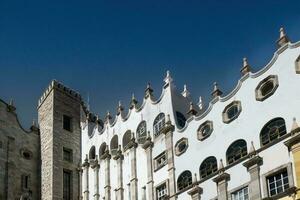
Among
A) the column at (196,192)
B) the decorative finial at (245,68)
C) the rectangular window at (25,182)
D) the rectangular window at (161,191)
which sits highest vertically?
the decorative finial at (245,68)

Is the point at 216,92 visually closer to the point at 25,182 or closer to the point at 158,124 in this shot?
the point at 158,124

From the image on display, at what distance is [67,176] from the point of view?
203 ft

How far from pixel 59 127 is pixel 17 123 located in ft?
14.0

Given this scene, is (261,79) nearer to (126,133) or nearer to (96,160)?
(126,133)

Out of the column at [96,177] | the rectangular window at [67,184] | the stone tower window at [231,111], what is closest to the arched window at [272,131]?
the stone tower window at [231,111]

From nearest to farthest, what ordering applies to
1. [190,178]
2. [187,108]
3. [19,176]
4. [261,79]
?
1. [261,79]
2. [190,178]
3. [187,108]
4. [19,176]

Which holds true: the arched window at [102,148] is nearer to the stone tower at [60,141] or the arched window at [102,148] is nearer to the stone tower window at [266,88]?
the stone tower at [60,141]

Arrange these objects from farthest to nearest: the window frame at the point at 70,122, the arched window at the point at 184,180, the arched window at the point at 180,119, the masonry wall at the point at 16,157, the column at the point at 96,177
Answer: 1. the window frame at the point at 70,122
2. the masonry wall at the point at 16,157
3. the column at the point at 96,177
4. the arched window at the point at 180,119
5. the arched window at the point at 184,180

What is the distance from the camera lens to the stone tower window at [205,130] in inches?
1893

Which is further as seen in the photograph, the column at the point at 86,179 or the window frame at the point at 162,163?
the column at the point at 86,179

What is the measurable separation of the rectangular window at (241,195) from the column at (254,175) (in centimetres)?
66

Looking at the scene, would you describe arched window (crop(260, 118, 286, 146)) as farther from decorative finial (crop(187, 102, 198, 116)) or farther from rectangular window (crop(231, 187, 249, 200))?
decorative finial (crop(187, 102, 198, 116))

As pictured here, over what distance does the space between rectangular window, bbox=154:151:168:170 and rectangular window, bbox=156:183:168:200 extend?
5.59 feet

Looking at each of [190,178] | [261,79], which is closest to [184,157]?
Answer: [190,178]
